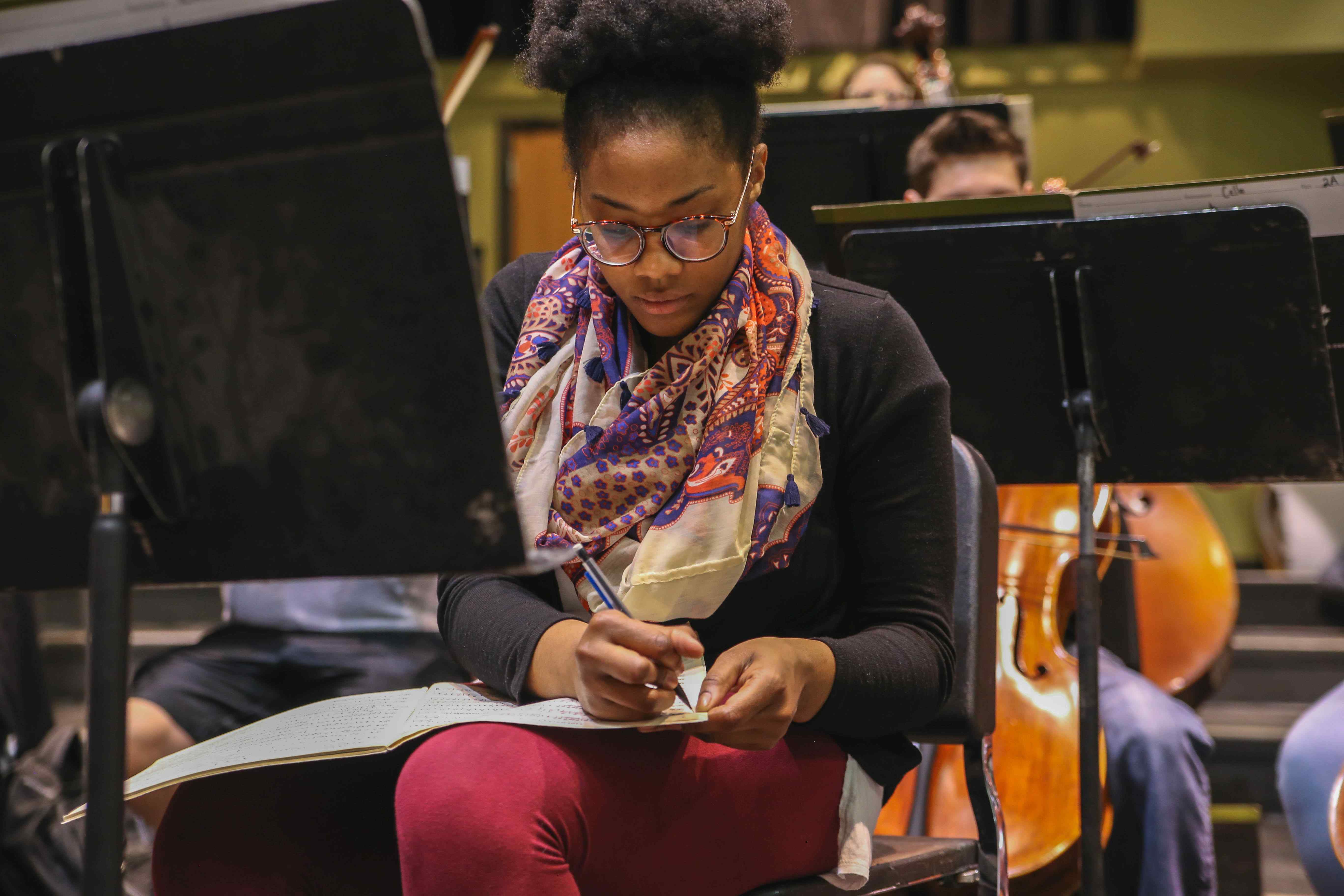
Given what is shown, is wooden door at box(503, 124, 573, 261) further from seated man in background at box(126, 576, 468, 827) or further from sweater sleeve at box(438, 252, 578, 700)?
sweater sleeve at box(438, 252, 578, 700)

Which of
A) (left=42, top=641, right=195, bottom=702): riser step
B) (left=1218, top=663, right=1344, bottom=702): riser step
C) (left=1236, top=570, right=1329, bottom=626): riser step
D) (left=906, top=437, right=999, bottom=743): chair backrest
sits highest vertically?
(left=906, top=437, right=999, bottom=743): chair backrest

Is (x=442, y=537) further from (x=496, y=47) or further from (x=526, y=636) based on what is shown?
(x=496, y=47)

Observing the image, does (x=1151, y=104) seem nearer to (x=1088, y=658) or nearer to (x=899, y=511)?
(x=1088, y=658)

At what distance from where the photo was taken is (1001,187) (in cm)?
226

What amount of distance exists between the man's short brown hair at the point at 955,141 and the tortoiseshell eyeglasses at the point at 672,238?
1221 millimetres

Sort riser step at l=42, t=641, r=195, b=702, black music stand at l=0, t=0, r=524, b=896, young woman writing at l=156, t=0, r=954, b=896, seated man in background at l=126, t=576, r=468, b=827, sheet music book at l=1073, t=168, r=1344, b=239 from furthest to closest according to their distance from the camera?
riser step at l=42, t=641, r=195, b=702
seated man in background at l=126, t=576, r=468, b=827
sheet music book at l=1073, t=168, r=1344, b=239
young woman writing at l=156, t=0, r=954, b=896
black music stand at l=0, t=0, r=524, b=896

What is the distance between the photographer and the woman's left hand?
2.85 ft

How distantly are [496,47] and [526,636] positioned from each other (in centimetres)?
448

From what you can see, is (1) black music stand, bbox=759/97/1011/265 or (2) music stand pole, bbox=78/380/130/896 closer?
(2) music stand pole, bbox=78/380/130/896

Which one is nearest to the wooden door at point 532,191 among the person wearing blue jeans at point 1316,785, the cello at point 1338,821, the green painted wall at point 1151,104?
the green painted wall at point 1151,104

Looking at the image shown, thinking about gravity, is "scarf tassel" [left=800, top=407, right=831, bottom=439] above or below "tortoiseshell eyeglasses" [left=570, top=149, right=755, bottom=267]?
below

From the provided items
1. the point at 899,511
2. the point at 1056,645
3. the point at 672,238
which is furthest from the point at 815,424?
the point at 1056,645

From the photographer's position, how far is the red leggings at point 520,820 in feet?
2.67

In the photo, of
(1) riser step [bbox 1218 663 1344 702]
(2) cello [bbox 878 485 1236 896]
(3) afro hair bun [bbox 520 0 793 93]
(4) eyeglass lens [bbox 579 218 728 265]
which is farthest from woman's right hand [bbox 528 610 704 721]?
(1) riser step [bbox 1218 663 1344 702]
